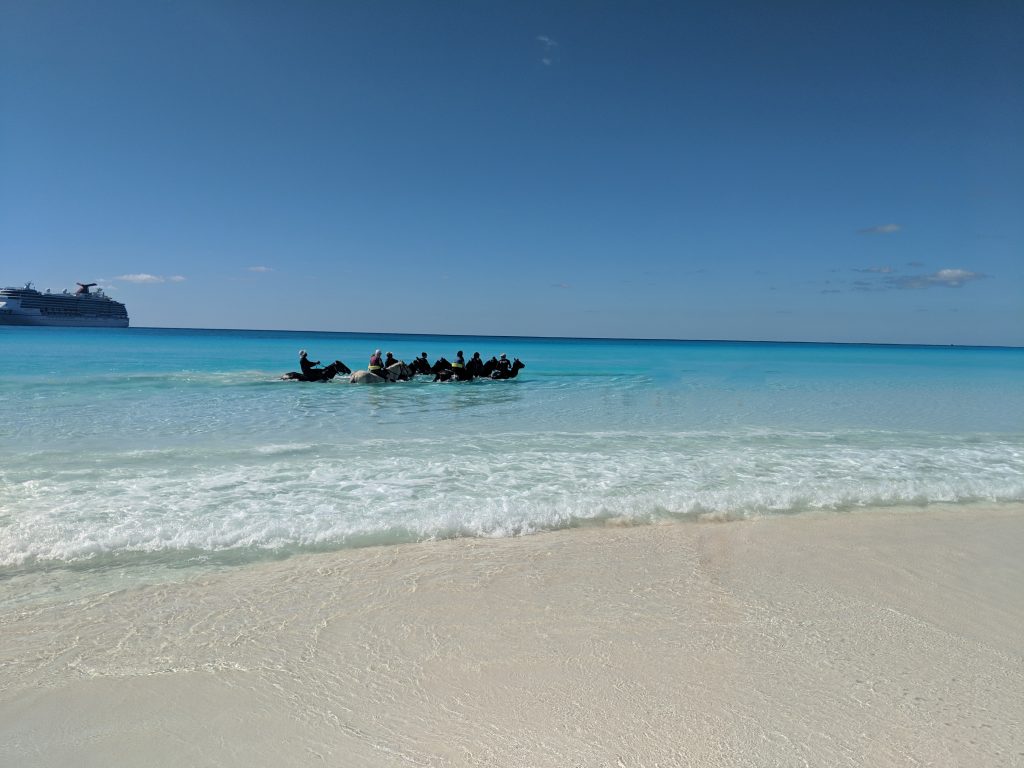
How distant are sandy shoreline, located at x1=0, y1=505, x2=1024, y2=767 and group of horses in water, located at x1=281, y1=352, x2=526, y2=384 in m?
17.7

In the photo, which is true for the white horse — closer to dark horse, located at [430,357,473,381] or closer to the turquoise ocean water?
dark horse, located at [430,357,473,381]

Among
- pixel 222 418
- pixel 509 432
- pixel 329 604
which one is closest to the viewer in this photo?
pixel 329 604

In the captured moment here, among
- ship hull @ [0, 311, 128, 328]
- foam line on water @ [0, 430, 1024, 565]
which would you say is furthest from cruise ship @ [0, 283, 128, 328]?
foam line on water @ [0, 430, 1024, 565]

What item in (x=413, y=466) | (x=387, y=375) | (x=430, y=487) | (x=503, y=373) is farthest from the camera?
(x=503, y=373)

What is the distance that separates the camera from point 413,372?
→ 25.0 meters

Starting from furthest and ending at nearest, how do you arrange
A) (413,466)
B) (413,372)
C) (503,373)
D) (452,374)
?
(503,373) < (413,372) < (452,374) < (413,466)

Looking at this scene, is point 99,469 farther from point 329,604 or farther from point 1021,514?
point 1021,514

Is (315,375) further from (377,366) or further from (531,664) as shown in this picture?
(531,664)

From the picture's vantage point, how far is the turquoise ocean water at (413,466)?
237 inches

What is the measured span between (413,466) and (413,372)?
1625 cm

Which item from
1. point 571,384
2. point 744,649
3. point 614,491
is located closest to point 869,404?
point 571,384

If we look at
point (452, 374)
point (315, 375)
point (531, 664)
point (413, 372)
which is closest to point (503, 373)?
point (452, 374)

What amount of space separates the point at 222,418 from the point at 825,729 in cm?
1330

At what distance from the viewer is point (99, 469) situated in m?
8.43
